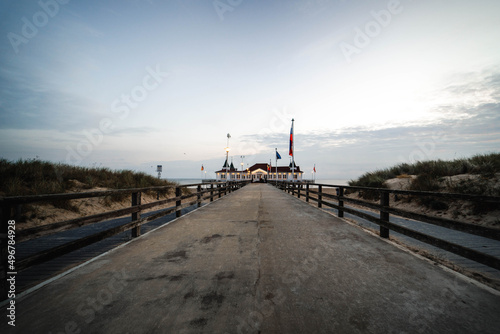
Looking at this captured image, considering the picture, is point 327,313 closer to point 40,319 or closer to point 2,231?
point 40,319

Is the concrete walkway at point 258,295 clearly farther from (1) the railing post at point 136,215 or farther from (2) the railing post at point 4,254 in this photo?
(1) the railing post at point 136,215

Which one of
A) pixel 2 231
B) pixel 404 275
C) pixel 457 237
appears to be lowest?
pixel 457 237

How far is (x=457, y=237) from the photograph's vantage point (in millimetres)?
6078

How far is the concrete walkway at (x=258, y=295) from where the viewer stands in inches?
75.7

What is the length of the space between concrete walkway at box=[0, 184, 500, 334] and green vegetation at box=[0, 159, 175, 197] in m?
9.21

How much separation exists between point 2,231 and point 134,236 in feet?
8.46

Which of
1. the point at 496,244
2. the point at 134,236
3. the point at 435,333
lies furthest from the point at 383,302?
the point at 496,244

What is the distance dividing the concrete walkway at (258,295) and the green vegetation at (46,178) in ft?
30.2

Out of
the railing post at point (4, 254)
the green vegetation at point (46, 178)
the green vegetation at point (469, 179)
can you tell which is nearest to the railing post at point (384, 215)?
the railing post at point (4, 254)

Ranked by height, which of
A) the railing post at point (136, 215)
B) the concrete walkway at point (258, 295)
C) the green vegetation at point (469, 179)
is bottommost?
the concrete walkway at point (258, 295)

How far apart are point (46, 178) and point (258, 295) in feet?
47.4

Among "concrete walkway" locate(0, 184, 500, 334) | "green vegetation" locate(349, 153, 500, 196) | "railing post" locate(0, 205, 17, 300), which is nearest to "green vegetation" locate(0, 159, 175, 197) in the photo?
"railing post" locate(0, 205, 17, 300)

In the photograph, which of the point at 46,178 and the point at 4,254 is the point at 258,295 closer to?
the point at 4,254

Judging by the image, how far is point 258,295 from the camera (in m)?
2.37
